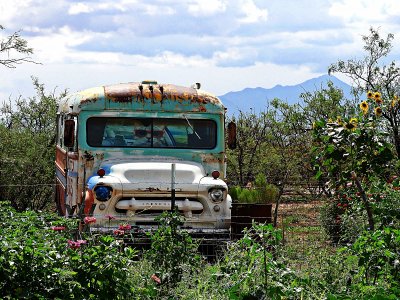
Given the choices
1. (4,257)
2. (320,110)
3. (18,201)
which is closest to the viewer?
(4,257)

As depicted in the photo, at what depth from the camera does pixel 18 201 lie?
1820cm

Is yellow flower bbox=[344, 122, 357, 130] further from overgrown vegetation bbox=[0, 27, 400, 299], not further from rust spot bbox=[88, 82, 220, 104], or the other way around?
rust spot bbox=[88, 82, 220, 104]

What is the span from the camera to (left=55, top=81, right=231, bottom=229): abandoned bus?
11141 mm

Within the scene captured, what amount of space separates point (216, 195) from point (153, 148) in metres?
1.20

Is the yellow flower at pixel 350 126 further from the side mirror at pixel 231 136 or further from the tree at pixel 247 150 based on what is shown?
the tree at pixel 247 150

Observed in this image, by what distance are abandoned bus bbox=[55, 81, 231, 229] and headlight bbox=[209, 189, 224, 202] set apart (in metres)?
0.01

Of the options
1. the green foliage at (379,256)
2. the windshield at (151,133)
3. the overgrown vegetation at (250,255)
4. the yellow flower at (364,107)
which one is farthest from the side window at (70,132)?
the green foliage at (379,256)

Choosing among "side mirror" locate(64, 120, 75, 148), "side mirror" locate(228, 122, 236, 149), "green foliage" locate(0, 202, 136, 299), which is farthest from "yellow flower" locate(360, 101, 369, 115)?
"side mirror" locate(64, 120, 75, 148)

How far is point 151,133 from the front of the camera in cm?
1196

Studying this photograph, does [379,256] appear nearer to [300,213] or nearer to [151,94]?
[151,94]

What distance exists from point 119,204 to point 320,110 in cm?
1012

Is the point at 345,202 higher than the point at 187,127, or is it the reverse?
the point at 187,127

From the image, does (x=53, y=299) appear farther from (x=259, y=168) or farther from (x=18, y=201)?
(x=259, y=168)

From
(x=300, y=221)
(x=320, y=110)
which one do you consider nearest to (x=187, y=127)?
(x=300, y=221)
